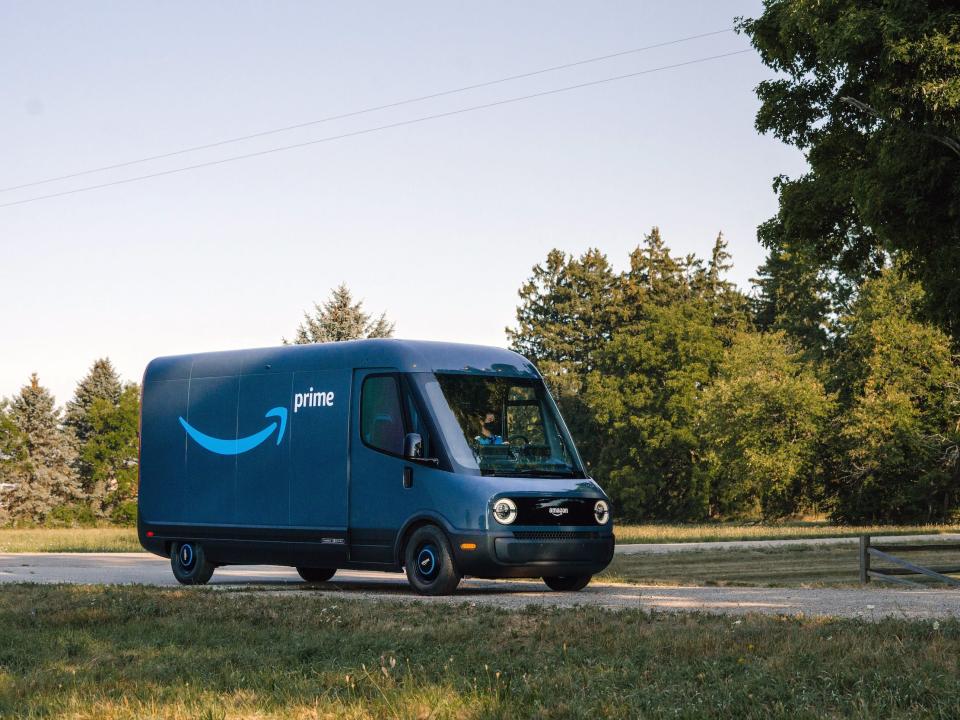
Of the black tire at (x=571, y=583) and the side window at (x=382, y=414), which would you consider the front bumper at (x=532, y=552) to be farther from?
the side window at (x=382, y=414)

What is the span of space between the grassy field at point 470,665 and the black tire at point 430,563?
2910 mm

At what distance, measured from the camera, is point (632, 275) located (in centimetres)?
8706

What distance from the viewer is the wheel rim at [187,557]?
1955 cm

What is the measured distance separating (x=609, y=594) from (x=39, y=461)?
85.7 m

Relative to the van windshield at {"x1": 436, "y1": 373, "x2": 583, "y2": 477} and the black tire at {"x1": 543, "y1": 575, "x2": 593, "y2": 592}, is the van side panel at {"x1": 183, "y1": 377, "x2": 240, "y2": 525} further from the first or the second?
the black tire at {"x1": 543, "y1": 575, "x2": 593, "y2": 592}

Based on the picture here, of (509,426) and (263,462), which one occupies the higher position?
(509,426)

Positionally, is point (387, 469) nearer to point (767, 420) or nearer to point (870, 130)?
point (870, 130)

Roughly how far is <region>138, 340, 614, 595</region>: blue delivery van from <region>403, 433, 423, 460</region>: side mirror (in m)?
0.02

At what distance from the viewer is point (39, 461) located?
3735 inches

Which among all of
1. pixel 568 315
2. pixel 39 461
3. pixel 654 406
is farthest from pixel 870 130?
pixel 39 461

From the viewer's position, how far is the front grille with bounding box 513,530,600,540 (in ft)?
51.7

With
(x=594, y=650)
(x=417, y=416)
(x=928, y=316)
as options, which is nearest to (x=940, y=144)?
(x=928, y=316)

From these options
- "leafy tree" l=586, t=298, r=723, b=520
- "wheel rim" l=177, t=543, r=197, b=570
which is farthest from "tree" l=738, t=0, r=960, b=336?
"leafy tree" l=586, t=298, r=723, b=520

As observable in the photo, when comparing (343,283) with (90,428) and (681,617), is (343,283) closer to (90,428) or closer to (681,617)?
(90,428)
